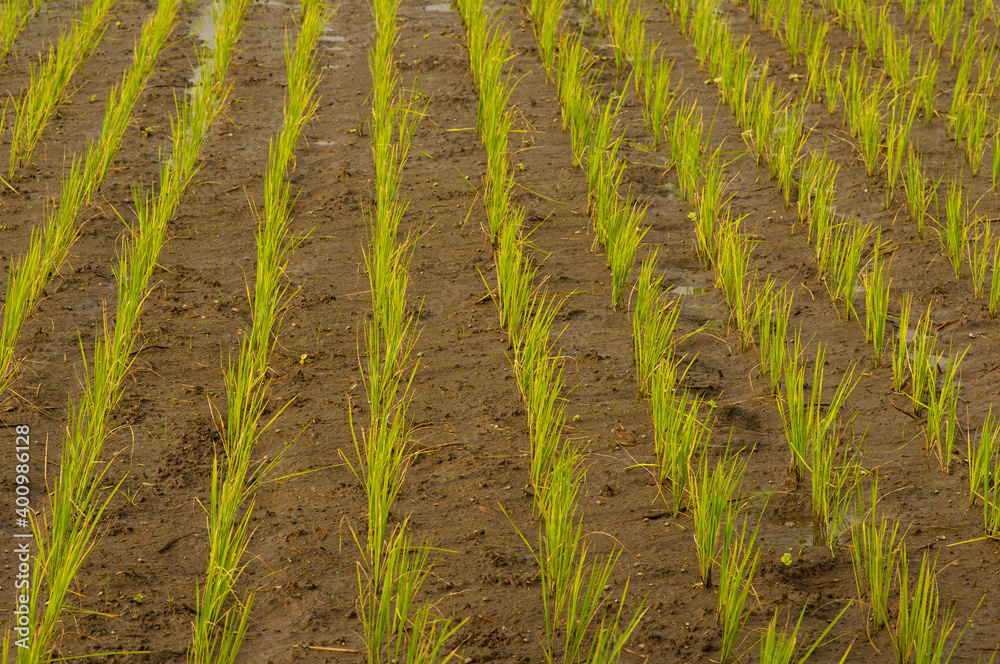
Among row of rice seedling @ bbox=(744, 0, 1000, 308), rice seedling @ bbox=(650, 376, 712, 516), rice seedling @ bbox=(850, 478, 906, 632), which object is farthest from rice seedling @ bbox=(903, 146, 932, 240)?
rice seedling @ bbox=(850, 478, 906, 632)

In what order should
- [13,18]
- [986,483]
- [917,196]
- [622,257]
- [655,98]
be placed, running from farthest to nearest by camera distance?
[13,18]
[655,98]
[917,196]
[622,257]
[986,483]

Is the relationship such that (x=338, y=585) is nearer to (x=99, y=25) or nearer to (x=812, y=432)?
(x=812, y=432)

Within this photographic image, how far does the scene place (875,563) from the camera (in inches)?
82.7

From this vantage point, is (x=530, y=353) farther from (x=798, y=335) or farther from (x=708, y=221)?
(x=708, y=221)

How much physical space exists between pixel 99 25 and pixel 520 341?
371 centimetres

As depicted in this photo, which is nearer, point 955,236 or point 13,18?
point 955,236

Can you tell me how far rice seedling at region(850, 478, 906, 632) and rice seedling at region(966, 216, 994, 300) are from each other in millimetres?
1224

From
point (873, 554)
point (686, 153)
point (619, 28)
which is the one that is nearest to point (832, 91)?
point (686, 153)

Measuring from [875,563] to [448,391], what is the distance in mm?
1287

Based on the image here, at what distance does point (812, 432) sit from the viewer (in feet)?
8.41

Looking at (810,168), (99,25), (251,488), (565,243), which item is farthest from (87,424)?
(99,25)

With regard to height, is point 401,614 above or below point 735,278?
below

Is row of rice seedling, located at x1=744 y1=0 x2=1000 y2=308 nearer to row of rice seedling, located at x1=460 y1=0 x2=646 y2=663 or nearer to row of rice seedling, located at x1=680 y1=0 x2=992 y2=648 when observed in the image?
row of rice seedling, located at x1=680 y1=0 x2=992 y2=648

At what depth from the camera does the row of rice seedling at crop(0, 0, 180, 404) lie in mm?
2896
